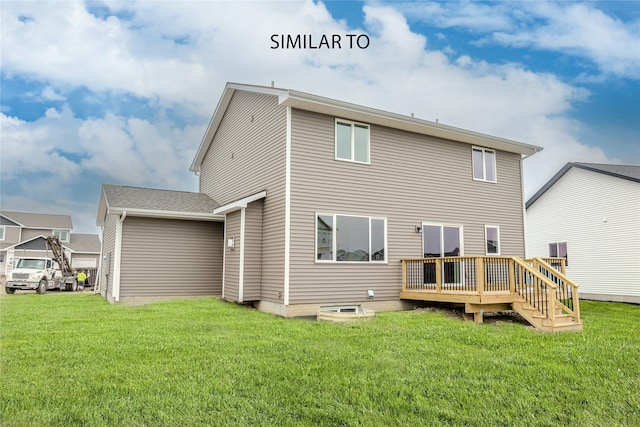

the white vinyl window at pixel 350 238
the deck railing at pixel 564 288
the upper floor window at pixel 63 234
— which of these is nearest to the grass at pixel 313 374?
the deck railing at pixel 564 288

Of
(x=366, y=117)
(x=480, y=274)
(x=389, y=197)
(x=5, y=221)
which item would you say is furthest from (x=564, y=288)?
(x=5, y=221)

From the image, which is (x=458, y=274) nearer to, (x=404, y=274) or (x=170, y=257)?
(x=404, y=274)

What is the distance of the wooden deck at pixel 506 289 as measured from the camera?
8.96m

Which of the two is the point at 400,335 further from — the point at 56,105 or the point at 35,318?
the point at 56,105

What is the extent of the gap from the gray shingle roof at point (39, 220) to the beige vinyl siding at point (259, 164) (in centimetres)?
3284

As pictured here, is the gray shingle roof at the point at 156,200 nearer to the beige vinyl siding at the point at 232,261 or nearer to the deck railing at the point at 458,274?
the beige vinyl siding at the point at 232,261

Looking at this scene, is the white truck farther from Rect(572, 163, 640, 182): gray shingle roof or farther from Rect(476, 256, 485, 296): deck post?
Rect(572, 163, 640, 182): gray shingle roof

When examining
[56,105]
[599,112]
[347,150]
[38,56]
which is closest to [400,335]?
[347,150]

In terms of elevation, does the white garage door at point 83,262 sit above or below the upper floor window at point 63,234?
below

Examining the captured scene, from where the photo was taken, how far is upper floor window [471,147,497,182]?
13.8 m

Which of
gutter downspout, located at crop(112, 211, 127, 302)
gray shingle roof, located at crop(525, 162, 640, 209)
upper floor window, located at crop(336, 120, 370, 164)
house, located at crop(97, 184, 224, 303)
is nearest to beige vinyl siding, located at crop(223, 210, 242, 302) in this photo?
A: house, located at crop(97, 184, 224, 303)

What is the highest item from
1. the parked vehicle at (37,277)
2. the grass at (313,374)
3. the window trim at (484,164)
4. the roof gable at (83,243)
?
the window trim at (484,164)

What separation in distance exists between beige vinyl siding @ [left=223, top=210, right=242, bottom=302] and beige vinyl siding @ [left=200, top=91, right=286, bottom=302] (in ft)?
2.25

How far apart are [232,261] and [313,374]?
7336 millimetres
